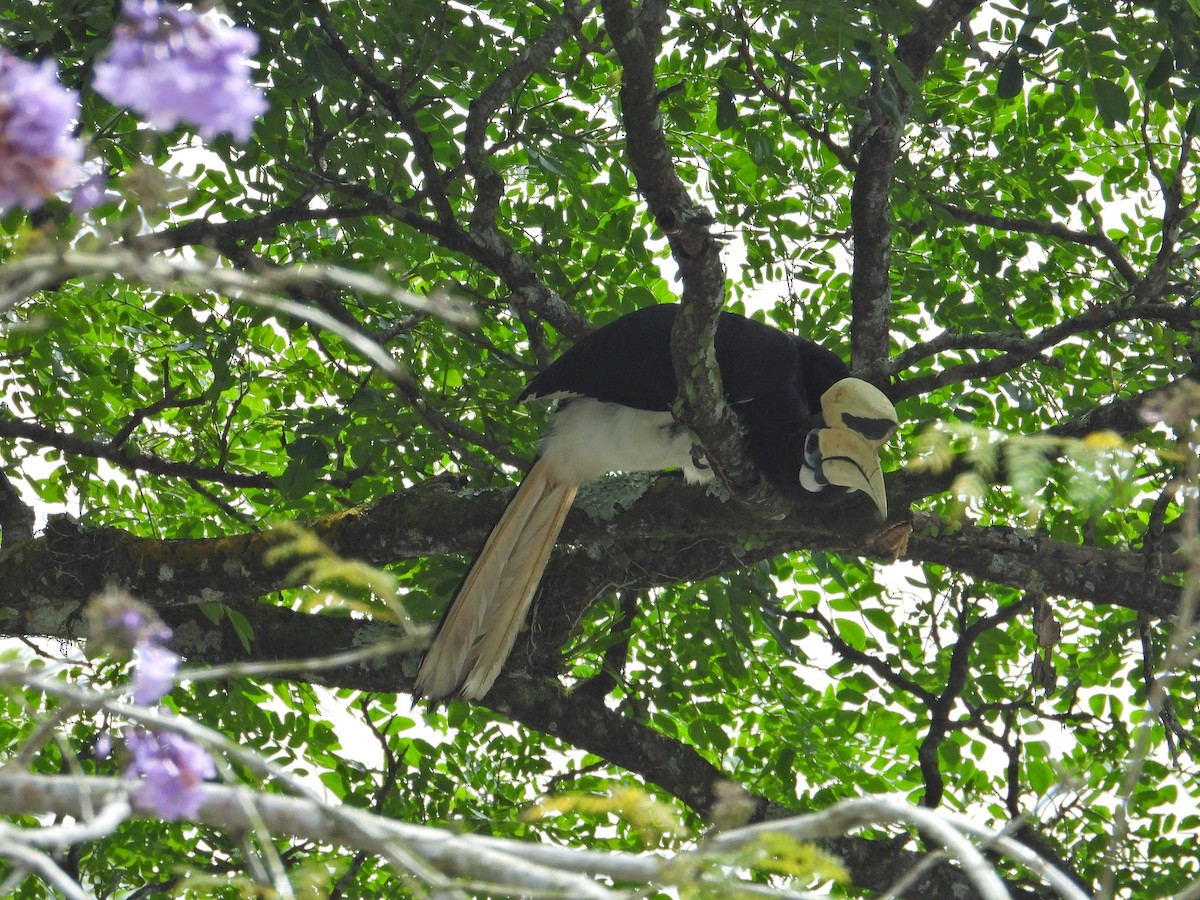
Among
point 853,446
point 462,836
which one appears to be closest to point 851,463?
point 853,446

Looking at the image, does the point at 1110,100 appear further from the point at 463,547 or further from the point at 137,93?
the point at 137,93

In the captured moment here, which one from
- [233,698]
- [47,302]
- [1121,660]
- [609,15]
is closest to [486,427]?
[233,698]

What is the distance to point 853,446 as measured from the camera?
244 cm

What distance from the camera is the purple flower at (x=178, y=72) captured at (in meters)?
0.65

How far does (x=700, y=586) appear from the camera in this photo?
333 centimetres

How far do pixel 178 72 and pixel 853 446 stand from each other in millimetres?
1937

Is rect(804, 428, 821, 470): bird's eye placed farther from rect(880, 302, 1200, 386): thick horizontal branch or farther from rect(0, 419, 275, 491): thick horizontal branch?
rect(0, 419, 275, 491): thick horizontal branch

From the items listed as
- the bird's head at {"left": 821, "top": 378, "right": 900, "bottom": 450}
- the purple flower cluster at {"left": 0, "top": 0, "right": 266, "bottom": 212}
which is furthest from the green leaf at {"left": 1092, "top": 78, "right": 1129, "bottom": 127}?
the purple flower cluster at {"left": 0, "top": 0, "right": 266, "bottom": 212}

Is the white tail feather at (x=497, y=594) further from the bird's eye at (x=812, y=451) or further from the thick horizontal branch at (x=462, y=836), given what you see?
the thick horizontal branch at (x=462, y=836)

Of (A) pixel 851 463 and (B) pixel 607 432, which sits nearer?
(A) pixel 851 463

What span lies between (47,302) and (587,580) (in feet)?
4.98

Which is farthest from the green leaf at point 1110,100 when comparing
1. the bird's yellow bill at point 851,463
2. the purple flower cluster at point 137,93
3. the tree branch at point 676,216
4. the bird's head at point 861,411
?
the purple flower cluster at point 137,93

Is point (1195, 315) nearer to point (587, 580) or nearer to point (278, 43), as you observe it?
point (587, 580)

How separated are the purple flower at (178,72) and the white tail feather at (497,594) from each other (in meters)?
2.08
